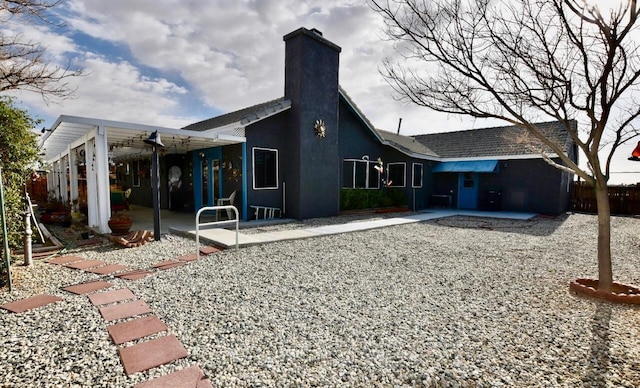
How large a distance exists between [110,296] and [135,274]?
2.88 feet

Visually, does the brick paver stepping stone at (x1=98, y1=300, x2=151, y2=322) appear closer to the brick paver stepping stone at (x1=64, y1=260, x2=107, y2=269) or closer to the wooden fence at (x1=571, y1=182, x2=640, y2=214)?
the brick paver stepping stone at (x1=64, y1=260, x2=107, y2=269)

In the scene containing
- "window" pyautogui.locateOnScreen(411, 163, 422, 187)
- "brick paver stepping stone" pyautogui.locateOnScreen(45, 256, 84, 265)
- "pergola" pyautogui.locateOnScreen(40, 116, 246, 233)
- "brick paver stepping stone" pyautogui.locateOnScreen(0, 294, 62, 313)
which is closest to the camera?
"brick paver stepping stone" pyautogui.locateOnScreen(0, 294, 62, 313)

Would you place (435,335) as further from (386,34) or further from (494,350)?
(386,34)

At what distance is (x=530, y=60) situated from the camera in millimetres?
3947

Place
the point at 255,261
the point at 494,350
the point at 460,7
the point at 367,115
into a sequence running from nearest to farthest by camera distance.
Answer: the point at 494,350, the point at 460,7, the point at 255,261, the point at 367,115

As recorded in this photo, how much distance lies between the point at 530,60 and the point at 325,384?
4478mm

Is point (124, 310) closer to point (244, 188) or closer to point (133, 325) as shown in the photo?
point (133, 325)

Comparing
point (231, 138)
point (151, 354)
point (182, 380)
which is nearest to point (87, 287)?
point (151, 354)

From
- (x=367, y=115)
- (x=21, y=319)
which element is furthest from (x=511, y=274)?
(x=367, y=115)

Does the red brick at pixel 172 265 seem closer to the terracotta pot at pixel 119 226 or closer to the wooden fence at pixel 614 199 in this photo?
the terracotta pot at pixel 119 226

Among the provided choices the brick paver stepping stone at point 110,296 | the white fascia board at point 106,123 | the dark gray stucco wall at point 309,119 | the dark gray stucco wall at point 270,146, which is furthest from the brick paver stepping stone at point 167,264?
the dark gray stucco wall at point 309,119

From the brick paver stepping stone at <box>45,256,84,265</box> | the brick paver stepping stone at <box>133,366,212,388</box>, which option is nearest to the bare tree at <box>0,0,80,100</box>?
the brick paver stepping stone at <box>45,256,84,265</box>

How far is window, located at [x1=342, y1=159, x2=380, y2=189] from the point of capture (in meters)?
13.1

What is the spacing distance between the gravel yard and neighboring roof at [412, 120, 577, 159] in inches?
384
